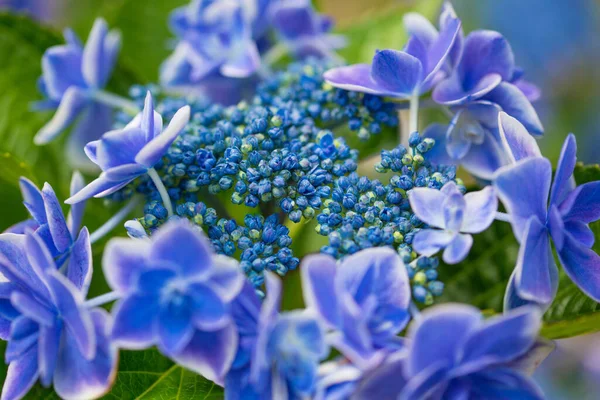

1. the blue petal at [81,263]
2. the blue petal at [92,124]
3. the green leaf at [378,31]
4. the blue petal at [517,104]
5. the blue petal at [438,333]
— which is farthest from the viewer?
the green leaf at [378,31]

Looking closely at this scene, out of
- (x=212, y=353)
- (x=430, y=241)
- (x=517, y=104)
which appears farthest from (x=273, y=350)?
(x=517, y=104)

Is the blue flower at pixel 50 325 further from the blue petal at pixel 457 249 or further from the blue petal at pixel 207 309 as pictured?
the blue petal at pixel 457 249

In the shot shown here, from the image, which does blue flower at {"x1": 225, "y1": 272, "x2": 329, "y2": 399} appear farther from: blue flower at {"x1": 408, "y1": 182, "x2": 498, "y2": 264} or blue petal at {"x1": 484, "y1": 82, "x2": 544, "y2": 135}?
blue petal at {"x1": 484, "y1": 82, "x2": 544, "y2": 135}

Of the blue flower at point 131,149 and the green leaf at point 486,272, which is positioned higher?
the blue flower at point 131,149

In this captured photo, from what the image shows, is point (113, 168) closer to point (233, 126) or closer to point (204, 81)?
point (233, 126)

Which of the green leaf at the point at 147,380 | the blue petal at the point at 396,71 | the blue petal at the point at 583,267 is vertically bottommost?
the green leaf at the point at 147,380

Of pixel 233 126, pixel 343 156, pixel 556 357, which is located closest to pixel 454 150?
pixel 343 156

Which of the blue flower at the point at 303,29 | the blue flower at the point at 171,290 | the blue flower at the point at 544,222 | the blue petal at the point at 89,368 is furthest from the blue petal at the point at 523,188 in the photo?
the blue flower at the point at 303,29
